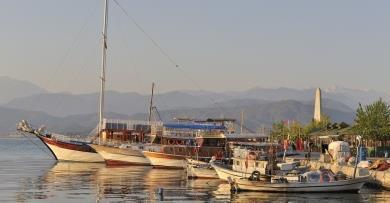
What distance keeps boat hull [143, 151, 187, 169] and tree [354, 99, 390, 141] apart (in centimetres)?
1748

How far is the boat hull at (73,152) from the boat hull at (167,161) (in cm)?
1339

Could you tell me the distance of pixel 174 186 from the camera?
160ft

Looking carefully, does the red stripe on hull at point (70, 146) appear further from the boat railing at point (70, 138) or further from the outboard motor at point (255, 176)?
the outboard motor at point (255, 176)

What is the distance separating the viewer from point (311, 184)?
41562 mm

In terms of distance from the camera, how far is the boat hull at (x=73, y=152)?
84.8 meters

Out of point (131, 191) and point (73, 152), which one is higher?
point (73, 152)

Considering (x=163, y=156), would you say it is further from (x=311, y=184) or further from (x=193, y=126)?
(x=311, y=184)

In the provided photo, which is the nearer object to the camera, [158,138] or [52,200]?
[52,200]

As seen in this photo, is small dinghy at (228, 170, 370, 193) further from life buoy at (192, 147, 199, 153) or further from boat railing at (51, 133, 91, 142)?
boat railing at (51, 133, 91, 142)

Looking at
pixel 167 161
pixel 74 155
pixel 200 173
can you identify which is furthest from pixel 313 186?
pixel 74 155

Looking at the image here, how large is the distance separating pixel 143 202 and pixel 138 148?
38.5m

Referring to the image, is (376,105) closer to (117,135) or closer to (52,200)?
(117,135)

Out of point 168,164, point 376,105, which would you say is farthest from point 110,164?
point 376,105

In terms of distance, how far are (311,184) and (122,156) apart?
39253 millimetres
